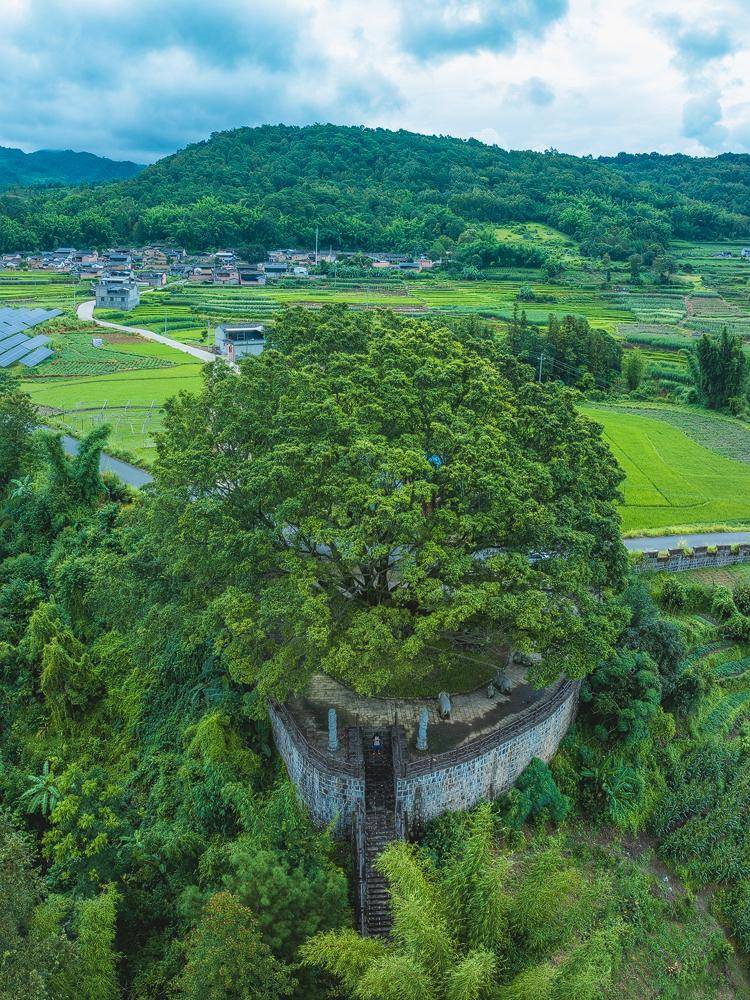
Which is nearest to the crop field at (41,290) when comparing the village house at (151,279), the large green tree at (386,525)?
the village house at (151,279)

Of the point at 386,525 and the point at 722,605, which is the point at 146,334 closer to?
the point at 722,605

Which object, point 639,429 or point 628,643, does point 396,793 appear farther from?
point 639,429

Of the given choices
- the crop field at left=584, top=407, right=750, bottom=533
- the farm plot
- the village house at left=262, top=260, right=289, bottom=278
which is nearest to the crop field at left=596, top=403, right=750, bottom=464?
the crop field at left=584, top=407, right=750, bottom=533

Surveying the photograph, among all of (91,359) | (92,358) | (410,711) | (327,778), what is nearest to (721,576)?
(410,711)

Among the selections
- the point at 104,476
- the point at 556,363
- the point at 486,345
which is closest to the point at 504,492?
the point at 486,345

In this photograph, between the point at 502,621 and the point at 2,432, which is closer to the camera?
the point at 502,621

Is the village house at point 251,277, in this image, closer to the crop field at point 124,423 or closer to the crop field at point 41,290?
the crop field at point 41,290

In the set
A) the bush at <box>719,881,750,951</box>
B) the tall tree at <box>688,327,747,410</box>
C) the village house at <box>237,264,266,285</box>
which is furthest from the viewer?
the village house at <box>237,264,266,285</box>

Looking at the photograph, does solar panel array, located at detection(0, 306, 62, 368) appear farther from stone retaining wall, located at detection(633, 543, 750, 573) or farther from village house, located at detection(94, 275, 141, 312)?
stone retaining wall, located at detection(633, 543, 750, 573)
